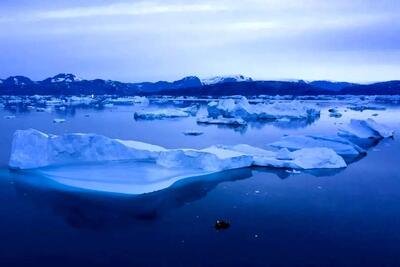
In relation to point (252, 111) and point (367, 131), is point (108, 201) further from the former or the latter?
point (252, 111)

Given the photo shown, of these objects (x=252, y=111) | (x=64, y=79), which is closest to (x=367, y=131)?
(x=252, y=111)

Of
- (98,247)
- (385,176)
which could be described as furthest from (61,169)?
(385,176)

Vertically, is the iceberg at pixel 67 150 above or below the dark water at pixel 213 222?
above

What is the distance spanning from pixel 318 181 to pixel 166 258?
4.35 meters

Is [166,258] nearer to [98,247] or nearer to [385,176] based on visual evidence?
[98,247]

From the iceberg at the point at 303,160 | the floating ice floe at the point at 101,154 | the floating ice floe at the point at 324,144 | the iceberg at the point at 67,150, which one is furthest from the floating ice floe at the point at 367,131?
the iceberg at the point at 67,150

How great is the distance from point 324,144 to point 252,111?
1137cm

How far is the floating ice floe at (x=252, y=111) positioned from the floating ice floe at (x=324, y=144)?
992 centimetres

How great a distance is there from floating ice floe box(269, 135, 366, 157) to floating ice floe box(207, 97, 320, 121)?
9.92 m

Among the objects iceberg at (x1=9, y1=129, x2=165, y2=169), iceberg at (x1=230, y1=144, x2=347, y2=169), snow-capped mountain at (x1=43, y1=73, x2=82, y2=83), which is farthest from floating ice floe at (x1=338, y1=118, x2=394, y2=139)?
snow-capped mountain at (x1=43, y1=73, x2=82, y2=83)

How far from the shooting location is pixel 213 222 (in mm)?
5770

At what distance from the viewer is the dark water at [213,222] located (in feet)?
15.5

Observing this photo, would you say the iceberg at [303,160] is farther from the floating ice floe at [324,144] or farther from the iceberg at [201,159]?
the floating ice floe at [324,144]

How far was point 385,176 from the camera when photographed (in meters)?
8.59
